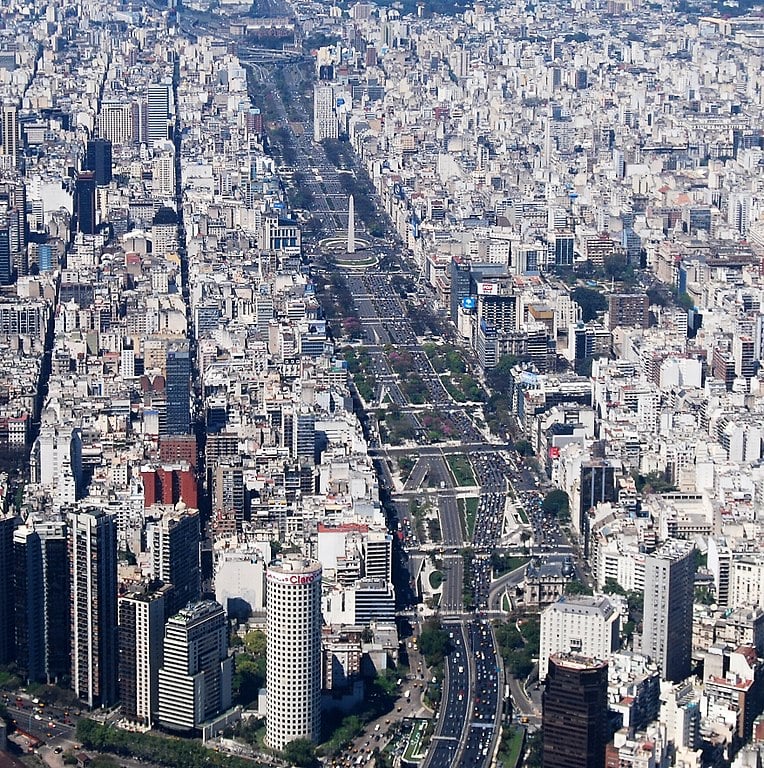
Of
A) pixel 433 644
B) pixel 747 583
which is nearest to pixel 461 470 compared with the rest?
pixel 747 583

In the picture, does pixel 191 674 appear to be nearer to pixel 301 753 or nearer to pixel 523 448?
pixel 301 753

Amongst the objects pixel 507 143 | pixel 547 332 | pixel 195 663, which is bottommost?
pixel 195 663

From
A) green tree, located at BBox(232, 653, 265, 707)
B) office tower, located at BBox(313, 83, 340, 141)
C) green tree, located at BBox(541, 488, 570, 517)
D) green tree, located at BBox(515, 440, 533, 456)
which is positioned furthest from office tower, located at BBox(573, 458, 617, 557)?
office tower, located at BBox(313, 83, 340, 141)

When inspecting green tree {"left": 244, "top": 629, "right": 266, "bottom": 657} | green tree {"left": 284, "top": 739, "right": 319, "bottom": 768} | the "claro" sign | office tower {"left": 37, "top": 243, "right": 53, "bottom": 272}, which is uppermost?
office tower {"left": 37, "top": 243, "right": 53, "bottom": 272}

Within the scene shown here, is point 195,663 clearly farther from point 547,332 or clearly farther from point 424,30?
point 424,30

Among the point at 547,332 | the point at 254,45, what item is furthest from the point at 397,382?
the point at 254,45

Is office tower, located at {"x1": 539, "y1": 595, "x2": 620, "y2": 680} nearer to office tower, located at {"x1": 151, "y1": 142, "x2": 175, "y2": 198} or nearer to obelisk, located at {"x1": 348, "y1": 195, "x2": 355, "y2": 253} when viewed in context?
obelisk, located at {"x1": 348, "y1": 195, "x2": 355, "y2": 253}

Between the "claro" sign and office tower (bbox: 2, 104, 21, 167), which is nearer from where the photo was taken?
the "claro" sign
